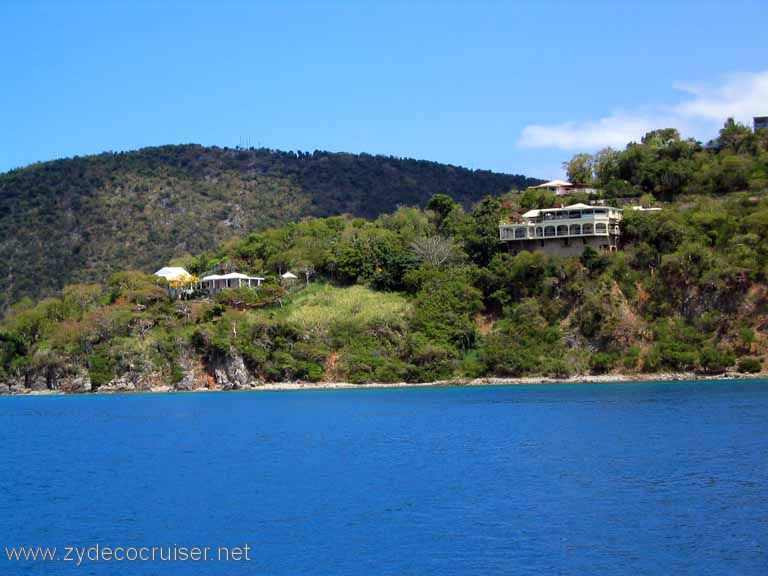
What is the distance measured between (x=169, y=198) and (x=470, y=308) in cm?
8225

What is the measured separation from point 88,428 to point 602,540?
3657cm

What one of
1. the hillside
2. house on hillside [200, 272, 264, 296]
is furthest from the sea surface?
the hillside

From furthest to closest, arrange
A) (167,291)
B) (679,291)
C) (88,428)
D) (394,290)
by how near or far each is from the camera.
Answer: (167,291), (394,290), (679,291), (88,428)

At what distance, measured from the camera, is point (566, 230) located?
82.0 metres

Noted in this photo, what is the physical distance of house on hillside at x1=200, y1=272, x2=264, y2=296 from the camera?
9244cm

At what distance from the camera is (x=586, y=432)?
43.1m

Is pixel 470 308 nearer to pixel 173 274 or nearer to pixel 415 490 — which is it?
pixel 173 274

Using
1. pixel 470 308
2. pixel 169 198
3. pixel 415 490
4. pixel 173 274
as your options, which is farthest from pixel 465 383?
pixel 169 198

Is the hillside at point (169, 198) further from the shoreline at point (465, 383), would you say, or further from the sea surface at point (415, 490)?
the sea surface at point (415, 490)

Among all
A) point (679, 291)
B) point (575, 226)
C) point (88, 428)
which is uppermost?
point (575, 226)

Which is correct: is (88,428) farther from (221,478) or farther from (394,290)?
(394,290)

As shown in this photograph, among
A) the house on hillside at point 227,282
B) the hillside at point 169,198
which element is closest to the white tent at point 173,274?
the house on hillside at point 227,282

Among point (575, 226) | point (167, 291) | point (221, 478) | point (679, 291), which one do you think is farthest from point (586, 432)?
point (167, 291)

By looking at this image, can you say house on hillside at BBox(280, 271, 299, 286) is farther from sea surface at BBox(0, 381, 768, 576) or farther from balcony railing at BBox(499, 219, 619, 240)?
sea surface at BBox(0, 381, 768, 576)
